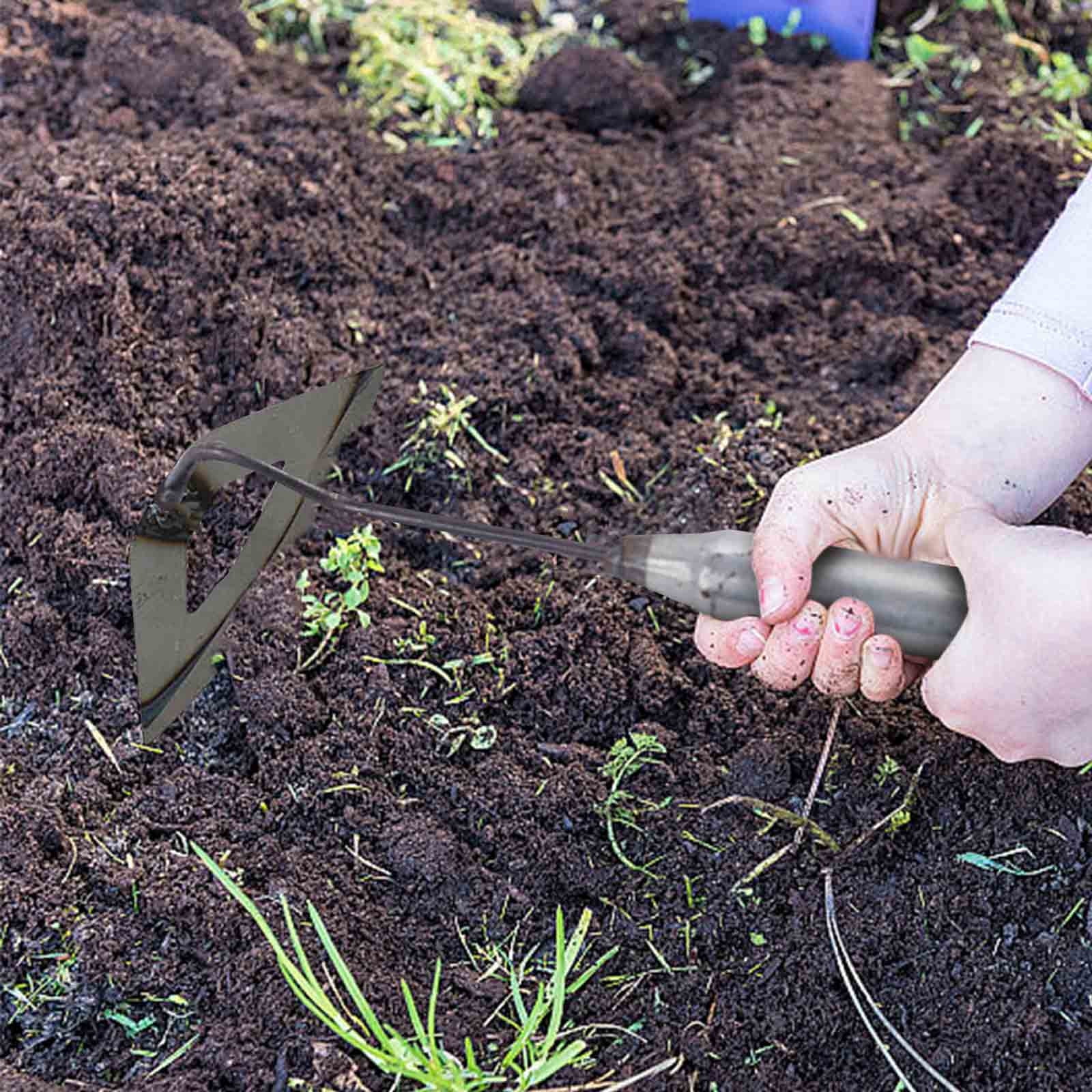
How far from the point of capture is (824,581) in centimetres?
136

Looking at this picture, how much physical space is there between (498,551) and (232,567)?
352 mm

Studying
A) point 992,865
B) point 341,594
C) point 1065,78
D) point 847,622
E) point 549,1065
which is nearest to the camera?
point 549,1065

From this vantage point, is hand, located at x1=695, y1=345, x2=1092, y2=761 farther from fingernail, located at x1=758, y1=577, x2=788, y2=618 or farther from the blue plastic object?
the blue plastic object

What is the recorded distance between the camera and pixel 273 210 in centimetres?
207

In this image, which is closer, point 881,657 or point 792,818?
point 881,657

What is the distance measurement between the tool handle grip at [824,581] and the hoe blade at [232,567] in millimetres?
460

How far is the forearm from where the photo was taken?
153 centimetres

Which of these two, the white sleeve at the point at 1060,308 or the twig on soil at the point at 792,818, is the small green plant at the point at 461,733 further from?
the white sleeve at the point at 1060,308

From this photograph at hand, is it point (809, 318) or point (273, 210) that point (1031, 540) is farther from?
point (273, 210)

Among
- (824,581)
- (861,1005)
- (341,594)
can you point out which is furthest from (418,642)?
(861,1005)

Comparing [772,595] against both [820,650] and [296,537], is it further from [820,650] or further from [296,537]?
[296,537]

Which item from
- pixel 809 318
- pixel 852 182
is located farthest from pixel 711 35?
pixel 809 318

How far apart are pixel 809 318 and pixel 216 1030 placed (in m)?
1.30

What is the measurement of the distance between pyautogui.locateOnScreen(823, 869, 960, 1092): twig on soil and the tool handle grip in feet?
0.97
